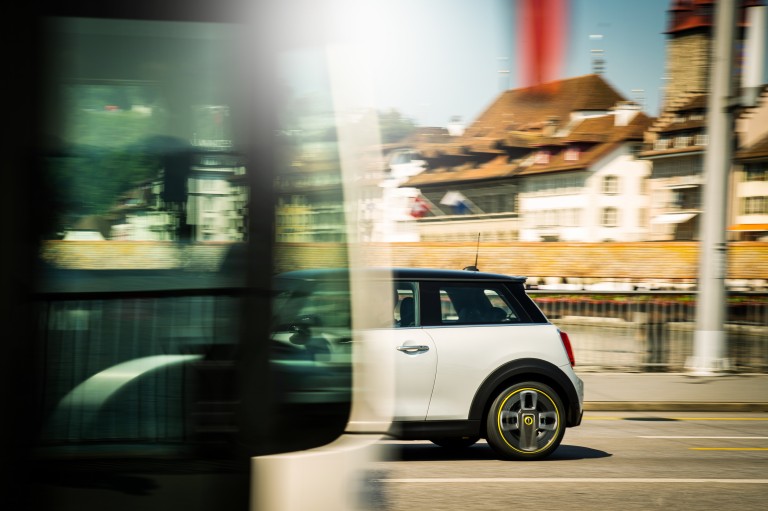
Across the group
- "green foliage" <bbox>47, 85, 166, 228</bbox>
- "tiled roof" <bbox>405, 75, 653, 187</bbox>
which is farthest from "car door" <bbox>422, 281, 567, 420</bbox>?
"tiled roof" <bbox>405, 75, 653, 187</bbox>

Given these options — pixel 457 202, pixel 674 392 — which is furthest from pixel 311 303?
pixel 457 202

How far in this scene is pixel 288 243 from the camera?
312cm

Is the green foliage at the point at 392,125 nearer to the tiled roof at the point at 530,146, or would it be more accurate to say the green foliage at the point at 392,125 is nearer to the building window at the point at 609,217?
the tiled roof at the point at 530,146

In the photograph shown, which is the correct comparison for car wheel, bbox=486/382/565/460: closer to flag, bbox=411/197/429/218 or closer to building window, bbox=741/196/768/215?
building window, bbox=741/196/768/215

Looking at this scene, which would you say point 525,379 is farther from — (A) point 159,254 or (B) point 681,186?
(B) point 681,186

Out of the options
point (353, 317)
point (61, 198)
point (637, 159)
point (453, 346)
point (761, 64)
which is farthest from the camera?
point (637, 159)

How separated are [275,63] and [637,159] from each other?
275 feet

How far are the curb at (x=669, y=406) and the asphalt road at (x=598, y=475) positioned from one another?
2.03 metres

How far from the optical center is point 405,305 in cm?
828

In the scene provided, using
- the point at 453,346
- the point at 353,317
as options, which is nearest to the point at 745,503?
the point at 453,346

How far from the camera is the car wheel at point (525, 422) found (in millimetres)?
8297

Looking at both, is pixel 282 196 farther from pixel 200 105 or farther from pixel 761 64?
pixel 761 64

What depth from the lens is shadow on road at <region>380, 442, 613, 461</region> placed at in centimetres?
866

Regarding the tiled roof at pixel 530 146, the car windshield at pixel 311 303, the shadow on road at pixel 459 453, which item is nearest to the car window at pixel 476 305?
the shadow on road at pixel 459 453
